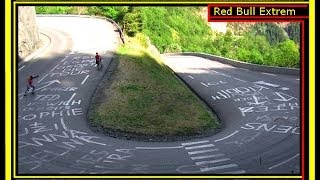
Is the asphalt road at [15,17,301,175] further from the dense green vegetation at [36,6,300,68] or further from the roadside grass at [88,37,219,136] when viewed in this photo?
the dense green vegetation at [36,6,300,68]

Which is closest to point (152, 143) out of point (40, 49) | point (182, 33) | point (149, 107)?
point (149, 107)

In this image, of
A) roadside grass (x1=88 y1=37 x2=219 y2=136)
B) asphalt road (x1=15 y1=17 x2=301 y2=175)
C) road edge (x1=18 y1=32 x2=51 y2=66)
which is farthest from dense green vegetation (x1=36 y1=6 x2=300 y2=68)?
roadside grass (x1=88 y1=37 x2=219 y2=136)

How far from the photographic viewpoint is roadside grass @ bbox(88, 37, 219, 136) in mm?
24781

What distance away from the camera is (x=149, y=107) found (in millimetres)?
27562

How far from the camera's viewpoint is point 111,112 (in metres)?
26.1

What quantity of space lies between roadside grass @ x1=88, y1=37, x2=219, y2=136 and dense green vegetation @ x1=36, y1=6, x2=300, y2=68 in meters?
15.9

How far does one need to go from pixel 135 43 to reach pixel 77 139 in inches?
975

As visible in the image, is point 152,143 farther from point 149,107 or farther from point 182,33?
point 182,33

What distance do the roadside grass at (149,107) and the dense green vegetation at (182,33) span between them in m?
15.9

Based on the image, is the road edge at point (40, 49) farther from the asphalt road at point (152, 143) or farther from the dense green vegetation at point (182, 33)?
the dense green vegetation at point (182, 33)

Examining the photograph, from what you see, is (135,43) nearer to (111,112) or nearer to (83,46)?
(83,46)

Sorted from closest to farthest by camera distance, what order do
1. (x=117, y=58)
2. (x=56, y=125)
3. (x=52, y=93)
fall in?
(x=56, y=125) → (x=52, y=93) → (x=117, y=58)
